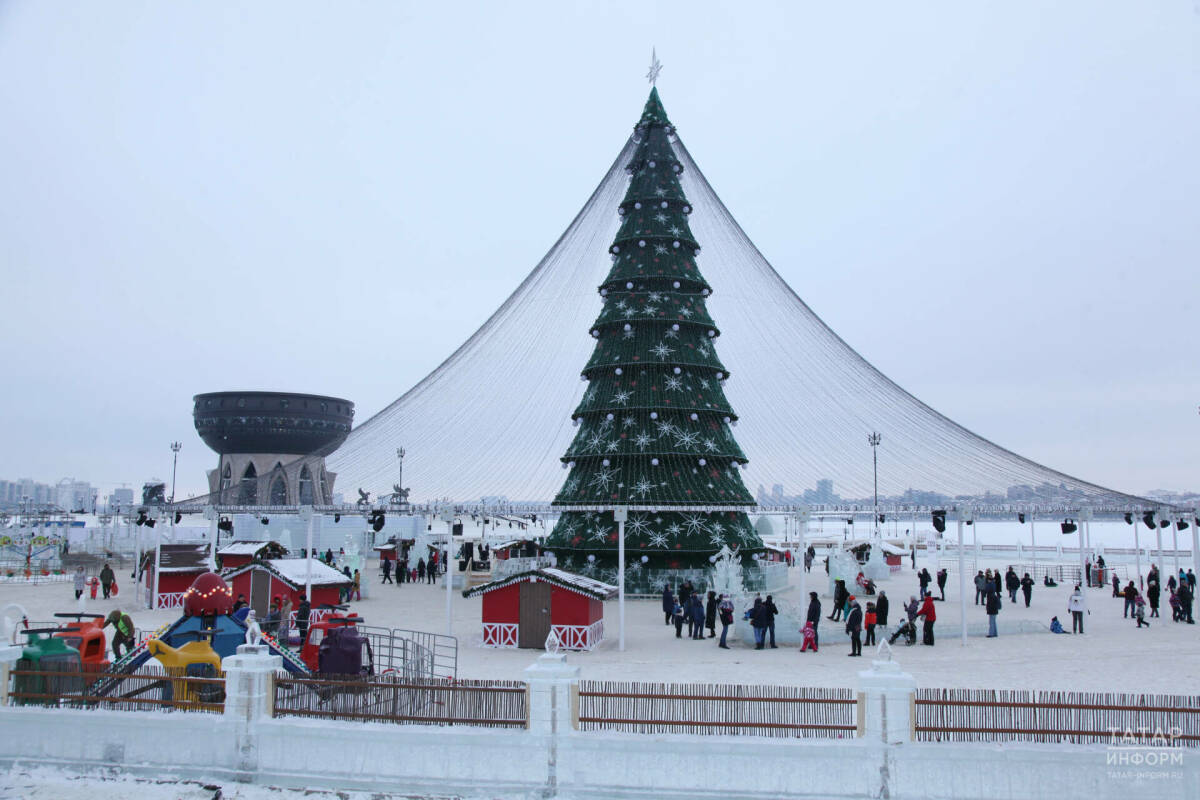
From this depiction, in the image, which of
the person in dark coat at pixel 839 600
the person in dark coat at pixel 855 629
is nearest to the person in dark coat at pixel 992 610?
the person in dark coat at pixel 839 600

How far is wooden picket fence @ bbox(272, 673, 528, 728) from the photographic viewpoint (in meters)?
10.8

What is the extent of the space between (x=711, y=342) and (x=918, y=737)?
25958mm

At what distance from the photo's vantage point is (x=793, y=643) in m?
21.9

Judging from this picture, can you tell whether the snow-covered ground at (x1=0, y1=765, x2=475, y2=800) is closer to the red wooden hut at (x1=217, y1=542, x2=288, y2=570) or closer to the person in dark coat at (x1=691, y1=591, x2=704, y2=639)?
the person in dark coat at (x1=691, y1=591, x2=704, y2=639)

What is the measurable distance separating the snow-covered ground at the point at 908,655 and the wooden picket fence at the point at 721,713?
5902 millimetres

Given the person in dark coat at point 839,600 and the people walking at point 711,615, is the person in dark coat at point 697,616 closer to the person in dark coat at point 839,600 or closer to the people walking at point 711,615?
the people walking at point 711,615

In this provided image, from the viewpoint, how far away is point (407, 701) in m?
11.3

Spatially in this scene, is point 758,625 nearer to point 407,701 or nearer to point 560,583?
point 560,583

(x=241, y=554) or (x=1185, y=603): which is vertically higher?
(x=241, y=554)

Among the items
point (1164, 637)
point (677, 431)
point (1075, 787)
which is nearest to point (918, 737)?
point (1075, 787)

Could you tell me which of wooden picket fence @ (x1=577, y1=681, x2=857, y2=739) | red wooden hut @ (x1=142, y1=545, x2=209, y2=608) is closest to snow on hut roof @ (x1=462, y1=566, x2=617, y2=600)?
wooden picket fence @ (x1=577, y1=681, x2=857, y2=739)

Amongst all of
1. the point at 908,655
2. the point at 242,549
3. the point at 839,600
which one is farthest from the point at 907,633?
the point at 242,549

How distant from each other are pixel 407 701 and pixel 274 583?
52.3 ft

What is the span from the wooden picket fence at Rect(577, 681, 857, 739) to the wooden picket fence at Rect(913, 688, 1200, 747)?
101 cm
